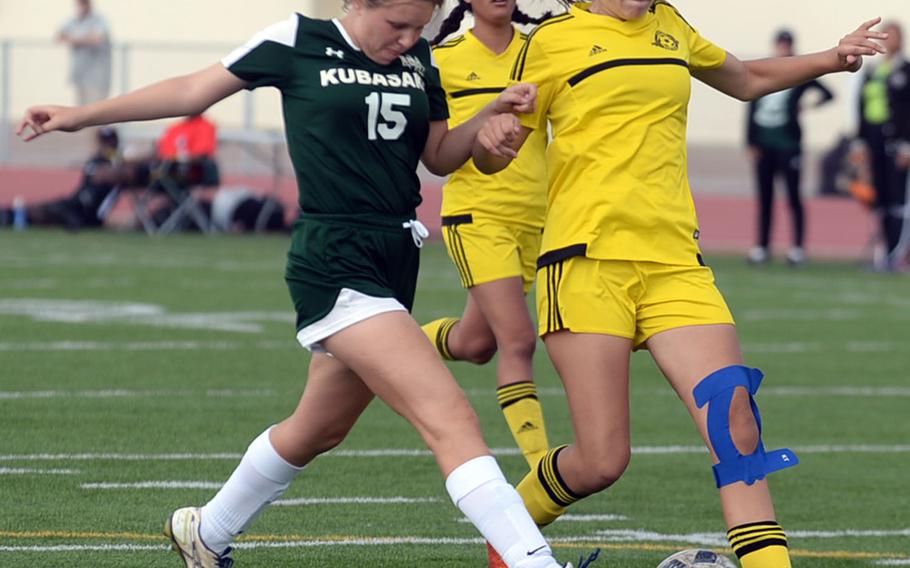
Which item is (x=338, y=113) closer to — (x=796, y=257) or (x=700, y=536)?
(x=700, y=536)

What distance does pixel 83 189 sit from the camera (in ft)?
78.2

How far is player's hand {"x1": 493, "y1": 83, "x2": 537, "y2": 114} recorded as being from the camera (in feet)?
20.2

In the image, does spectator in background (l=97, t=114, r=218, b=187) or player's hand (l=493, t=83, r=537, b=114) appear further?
spectator in background (l=97, t=114, r=218, b=187)

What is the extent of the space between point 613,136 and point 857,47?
94 cm

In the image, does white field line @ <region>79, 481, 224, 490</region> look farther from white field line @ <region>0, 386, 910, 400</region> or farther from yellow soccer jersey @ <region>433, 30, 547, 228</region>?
white field line @ <region>0, 386, 910, 400</region>

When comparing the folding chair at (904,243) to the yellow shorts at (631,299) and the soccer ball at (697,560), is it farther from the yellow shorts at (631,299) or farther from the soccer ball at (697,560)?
the soccer ball at (697,560)

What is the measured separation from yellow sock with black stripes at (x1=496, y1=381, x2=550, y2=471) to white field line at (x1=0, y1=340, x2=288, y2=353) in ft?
16.7

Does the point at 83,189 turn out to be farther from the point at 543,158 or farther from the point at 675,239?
the point at 675,239

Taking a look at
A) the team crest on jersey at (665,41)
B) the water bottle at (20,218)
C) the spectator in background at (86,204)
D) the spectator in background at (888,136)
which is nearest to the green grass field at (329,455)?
the team crest on jersey at (665,41)

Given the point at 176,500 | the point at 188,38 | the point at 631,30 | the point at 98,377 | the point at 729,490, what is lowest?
the point at 188,38

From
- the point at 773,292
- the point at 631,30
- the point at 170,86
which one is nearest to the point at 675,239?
the point at 631,30

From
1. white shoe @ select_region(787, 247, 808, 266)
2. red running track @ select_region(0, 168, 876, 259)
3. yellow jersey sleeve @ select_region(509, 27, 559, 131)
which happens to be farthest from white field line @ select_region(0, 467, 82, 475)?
red running track @ select_region(0, 168, 876, 259)

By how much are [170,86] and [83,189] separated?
59.3ft

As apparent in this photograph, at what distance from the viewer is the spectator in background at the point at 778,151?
22219 mm
